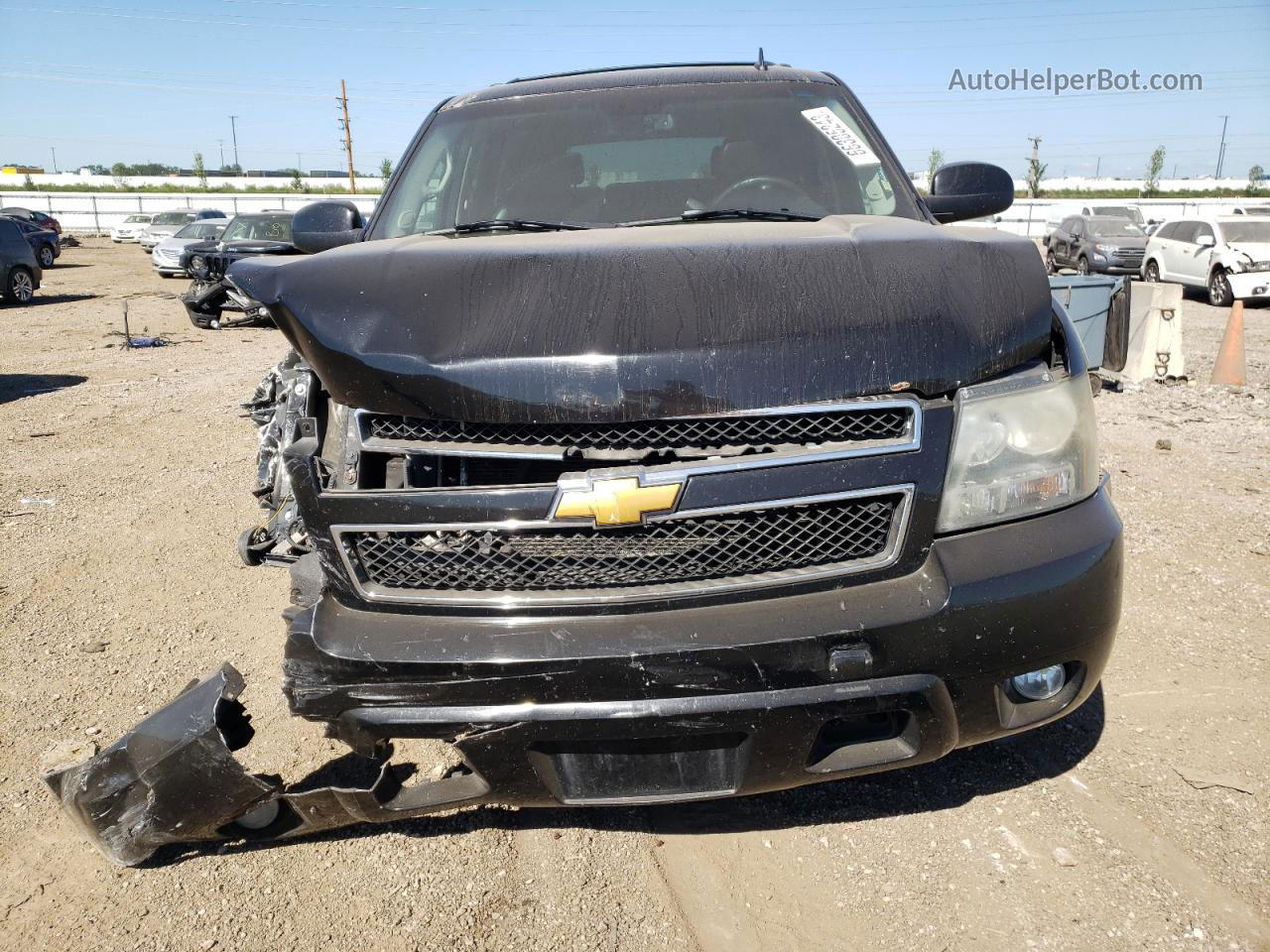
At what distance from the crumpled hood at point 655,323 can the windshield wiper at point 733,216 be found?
0.74 m

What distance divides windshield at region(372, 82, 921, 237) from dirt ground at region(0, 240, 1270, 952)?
183 cm

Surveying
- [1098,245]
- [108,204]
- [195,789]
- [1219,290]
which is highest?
[108,204]

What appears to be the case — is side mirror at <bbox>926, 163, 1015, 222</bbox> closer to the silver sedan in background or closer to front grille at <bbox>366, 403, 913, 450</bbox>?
front grille at <bbox>366, 403, 913, 450</bbox>

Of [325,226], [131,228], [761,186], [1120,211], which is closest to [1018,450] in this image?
[761,186]

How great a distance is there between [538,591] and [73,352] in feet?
40.7

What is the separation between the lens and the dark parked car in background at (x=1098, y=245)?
2100 centimetres

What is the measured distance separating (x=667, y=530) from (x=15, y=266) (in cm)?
1983

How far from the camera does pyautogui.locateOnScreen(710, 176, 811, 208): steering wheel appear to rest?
3.23m

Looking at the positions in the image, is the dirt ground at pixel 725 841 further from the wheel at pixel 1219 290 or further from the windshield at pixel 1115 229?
the windshield at pixel 1115 229

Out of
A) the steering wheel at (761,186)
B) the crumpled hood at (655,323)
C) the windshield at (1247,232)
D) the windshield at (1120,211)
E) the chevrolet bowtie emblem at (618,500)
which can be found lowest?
the windshield at (1247,232)

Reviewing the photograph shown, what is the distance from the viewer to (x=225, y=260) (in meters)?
14.6

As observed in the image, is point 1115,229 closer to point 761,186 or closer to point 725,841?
point 761,186

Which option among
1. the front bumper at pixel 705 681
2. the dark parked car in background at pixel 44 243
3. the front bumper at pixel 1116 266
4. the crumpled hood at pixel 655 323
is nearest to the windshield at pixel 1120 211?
the front bumper at pixel 1116 266

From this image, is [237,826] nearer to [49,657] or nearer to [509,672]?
[509,672]
